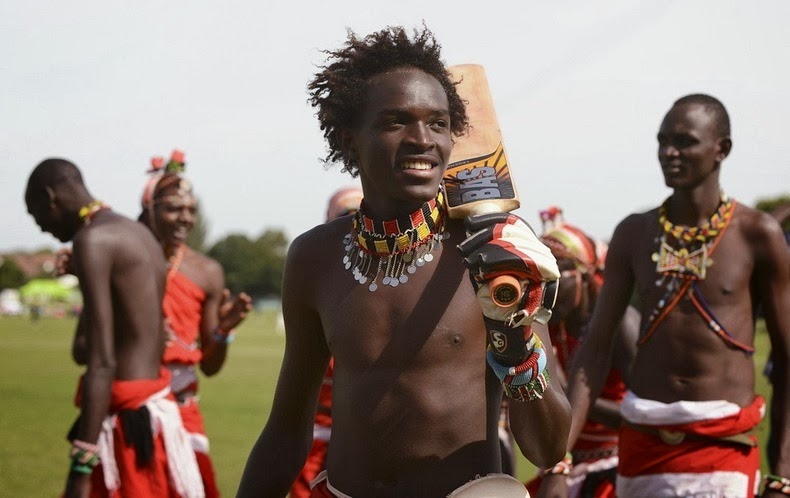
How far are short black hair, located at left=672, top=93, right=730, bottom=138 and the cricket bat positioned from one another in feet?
7.66

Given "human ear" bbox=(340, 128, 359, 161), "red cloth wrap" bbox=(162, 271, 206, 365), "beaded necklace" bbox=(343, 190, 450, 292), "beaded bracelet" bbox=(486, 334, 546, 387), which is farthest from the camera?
"red cloth wrap" bbox=(162, 271, 206, 365)

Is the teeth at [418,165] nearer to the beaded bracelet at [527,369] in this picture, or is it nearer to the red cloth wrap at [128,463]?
the beaded bracelet at [527,369]

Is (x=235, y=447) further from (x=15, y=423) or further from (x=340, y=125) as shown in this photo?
(x=340, y=125)

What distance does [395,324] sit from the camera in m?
3.23

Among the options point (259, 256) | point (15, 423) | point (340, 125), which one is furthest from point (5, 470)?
point (259, 256)

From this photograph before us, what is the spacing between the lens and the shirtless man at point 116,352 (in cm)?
523

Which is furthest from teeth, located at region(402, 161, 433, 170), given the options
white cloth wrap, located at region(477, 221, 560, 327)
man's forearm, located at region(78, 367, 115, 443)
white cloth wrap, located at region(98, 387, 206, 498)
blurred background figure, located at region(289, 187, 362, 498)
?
blurred background figure, located at region(289, 187, 362, 498)

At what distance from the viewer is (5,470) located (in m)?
11.1

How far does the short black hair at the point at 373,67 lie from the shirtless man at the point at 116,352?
234 cm

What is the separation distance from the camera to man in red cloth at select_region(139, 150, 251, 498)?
7.80 metres

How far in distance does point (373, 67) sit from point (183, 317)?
5.00 metres

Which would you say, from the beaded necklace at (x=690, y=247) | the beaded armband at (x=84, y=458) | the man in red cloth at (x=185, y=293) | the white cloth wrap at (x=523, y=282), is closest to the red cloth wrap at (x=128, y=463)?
the beaded armband at (x=84, y=458)

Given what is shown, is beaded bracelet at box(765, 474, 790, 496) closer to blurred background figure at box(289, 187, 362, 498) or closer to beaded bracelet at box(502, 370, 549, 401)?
beaded bracelet at box(502, 370, 549, 401)

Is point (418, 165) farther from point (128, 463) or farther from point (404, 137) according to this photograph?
point (128, 463)
